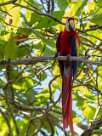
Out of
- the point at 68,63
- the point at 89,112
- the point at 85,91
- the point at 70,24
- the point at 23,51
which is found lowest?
the point at 89,112

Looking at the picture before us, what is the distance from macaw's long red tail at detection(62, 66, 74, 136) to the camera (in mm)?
2201

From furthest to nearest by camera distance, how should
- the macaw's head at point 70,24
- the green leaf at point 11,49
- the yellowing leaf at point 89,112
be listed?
the yellowing leaf at point 89,112, the macaw's head at point 70,24, the green leaf at point 11,49

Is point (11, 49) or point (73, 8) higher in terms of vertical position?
point (73, 8)

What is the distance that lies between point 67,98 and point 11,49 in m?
0.43

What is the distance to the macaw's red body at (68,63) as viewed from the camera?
2284mm

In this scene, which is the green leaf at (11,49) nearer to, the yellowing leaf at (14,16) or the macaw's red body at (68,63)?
the yellowing leaf at (14,16)

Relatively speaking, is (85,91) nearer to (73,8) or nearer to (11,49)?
(73,8)

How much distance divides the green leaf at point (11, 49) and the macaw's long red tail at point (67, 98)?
1.24 ft

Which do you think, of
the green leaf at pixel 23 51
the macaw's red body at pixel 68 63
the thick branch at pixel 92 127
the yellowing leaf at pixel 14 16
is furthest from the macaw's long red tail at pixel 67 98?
the yellowing leaf at pixel 14 16

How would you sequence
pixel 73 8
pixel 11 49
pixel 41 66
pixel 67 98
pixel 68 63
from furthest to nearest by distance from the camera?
pixel 41 66
pixel 68 63
pixel 73 8
pixel 67 98
pixel 11 49

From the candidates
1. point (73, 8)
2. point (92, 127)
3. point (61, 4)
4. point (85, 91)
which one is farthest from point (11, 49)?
point (85, 91)

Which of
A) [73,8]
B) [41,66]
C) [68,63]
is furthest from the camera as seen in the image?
[41,66]

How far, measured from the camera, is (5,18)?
227 cm

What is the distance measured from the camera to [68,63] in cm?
254
